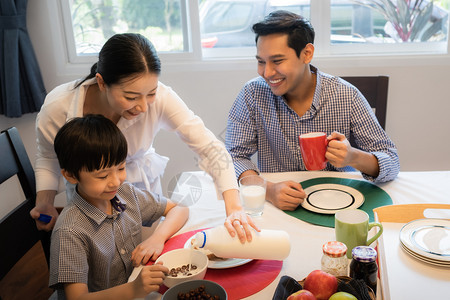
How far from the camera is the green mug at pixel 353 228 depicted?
1040 millimetres

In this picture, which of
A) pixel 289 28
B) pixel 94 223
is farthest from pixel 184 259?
pixel 289 28

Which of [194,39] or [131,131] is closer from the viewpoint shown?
[131,131]

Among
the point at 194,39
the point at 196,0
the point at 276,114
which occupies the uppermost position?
the point at 196,0

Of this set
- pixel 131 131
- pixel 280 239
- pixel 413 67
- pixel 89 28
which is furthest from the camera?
pixel 89 28

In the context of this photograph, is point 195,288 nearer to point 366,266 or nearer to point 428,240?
point 366,266

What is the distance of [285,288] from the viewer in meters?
0.87

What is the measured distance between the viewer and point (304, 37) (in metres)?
1.78

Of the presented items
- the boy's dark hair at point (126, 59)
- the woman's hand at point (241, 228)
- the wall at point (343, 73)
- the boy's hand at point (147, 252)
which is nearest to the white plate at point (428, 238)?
the woman's hand at point (241, 228)

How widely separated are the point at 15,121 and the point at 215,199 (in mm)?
1940

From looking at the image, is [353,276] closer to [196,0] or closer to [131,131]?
[131,131]

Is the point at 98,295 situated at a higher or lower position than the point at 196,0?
lower

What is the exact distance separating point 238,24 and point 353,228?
199cm

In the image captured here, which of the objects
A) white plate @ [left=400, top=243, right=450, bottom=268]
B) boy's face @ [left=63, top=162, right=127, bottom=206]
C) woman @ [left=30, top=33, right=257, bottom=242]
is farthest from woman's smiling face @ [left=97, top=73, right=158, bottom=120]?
white plate @ [left=400, top=243, right=450, bottom=268]

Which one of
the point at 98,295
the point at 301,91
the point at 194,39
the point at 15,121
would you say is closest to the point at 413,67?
the point at 301,91
